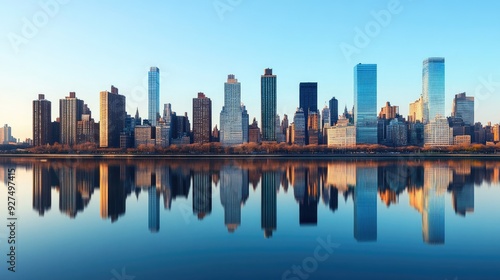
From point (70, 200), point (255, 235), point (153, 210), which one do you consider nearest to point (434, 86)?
point (153, 210)

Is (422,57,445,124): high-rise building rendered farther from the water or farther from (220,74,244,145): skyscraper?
the water

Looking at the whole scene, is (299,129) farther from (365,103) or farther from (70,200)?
(70,200)

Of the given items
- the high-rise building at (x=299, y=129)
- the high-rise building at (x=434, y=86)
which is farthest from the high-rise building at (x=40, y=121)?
the high-rise building at (x=434, y=86)

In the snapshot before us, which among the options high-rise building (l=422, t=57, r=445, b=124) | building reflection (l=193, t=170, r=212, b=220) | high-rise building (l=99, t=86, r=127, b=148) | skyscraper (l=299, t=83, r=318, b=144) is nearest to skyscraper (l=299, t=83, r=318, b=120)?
skyscraper (l=299, t=83, r=318, b=144)

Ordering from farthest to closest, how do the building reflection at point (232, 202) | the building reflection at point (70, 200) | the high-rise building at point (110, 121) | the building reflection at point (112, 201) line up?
the high-rise building at point (110, 121) → the building reflection at point (70, 200) → the building reflection at point (112, 201) → the building reflection at point (232, 202)

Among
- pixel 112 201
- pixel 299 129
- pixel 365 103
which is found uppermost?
pixel 365 103

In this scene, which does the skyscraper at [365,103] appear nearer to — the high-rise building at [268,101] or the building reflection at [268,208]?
the high-rise building at [268,101]
